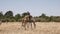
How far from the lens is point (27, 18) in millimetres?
20016

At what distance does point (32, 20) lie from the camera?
20672mm

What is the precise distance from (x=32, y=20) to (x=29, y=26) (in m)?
0.75

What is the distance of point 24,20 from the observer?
66.4ft

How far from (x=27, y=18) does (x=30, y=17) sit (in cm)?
33

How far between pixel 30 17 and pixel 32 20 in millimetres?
851

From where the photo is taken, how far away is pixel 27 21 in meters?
20.3

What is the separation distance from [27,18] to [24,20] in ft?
1.39

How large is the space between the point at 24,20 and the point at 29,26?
108cm

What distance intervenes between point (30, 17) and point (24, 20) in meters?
0.75

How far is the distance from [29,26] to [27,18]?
127 centimetres

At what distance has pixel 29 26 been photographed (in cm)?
2095
